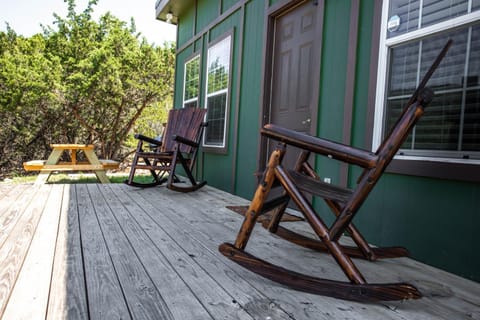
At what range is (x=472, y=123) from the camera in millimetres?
1502

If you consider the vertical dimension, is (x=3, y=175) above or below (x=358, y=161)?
below

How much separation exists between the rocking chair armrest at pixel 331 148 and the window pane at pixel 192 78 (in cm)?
387

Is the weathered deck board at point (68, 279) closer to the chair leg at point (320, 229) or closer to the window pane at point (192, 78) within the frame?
the chair leg at point (320, 229)

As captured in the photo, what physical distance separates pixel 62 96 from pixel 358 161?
7670mm

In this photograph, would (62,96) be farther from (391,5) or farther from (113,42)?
(391,5)

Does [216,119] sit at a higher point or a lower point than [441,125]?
higher

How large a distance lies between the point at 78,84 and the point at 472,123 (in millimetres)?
7453

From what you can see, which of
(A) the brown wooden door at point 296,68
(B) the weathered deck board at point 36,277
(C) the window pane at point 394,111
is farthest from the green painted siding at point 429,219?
(B) the weathered deck board at point 36,277

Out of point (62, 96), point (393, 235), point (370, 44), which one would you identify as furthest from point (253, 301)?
point (62, 96)

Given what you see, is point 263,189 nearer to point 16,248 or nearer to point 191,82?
point 16,248

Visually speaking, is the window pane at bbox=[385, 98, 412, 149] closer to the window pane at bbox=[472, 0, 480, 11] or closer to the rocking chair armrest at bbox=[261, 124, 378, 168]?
the window pane at bbox=[472, 0, 480, 11]

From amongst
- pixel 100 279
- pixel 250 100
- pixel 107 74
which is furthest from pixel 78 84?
pixel 100 279

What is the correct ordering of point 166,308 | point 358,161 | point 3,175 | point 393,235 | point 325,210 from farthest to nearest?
1. point 3,175
2. point 325,210
3. point 393,235
4. point 358,161
5. point 166,308

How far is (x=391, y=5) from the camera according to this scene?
188cm
